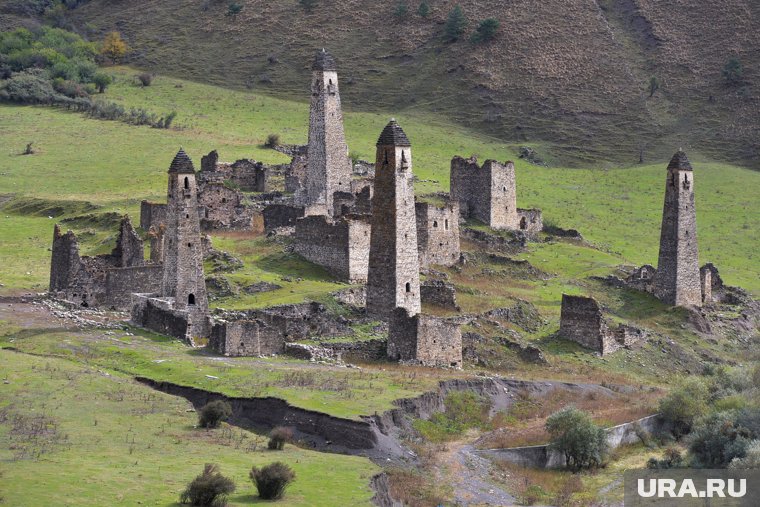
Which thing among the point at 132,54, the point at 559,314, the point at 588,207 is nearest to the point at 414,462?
the point at 559,314

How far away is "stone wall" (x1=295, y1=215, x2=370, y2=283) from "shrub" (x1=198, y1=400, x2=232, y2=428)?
19.9 metres

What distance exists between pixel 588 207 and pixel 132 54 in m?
59.2

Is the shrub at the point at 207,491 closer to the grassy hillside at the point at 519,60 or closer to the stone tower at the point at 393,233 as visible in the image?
the stone tower at the point at 393,233

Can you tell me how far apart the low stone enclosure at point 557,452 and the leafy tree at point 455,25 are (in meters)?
94.0

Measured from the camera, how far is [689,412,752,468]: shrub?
173ft

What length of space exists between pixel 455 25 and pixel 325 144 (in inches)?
2824

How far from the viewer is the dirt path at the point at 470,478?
48031 mm

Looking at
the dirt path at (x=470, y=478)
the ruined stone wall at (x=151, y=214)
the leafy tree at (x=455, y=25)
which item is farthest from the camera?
the leafy tree at (x=455, y=25)

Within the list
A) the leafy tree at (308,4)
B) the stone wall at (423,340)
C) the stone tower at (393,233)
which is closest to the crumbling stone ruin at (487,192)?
the stone tower at (393,233)

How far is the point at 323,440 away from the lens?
161ft

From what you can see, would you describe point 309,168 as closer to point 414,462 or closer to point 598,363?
point 598,363

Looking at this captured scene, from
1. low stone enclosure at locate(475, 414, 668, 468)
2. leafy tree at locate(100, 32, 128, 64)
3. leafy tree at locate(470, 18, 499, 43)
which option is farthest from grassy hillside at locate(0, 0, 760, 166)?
low stone enclosure at locate(475, 414, 668, 468)

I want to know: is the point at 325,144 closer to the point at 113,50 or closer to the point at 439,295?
the point at 439,295

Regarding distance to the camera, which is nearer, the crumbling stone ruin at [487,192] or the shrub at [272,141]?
the crumbling stone ruin at [487,192]
